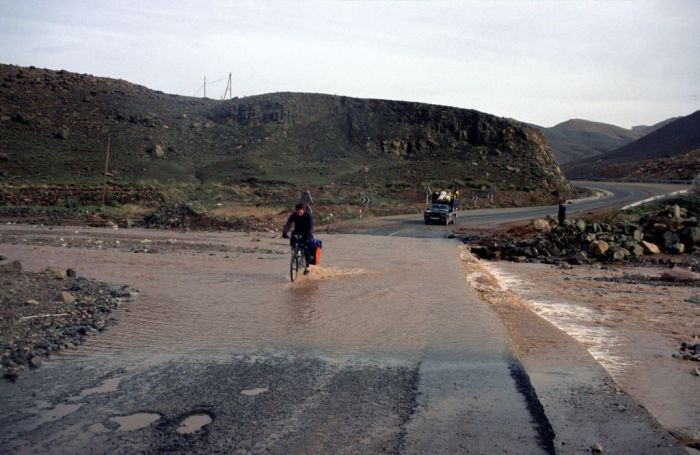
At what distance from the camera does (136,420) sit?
6.48 metres

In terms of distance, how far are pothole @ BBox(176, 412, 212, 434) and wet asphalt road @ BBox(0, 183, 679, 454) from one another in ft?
0.15

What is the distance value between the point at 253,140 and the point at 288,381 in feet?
258

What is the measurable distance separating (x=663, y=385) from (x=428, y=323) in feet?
13.8

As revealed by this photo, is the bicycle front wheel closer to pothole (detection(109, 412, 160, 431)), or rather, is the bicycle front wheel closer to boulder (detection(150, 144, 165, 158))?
pothole (detection(109, 412, 160, 431))

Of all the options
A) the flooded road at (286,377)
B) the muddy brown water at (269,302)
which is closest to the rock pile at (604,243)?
the muddy brown water at (269,302)

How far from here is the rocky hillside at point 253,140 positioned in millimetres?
67438

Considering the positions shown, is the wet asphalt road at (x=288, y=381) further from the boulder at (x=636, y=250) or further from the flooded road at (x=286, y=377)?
the boulder at (x=636, y=250)

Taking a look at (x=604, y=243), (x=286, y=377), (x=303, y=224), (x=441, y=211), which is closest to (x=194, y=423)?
(x=286, y=377)

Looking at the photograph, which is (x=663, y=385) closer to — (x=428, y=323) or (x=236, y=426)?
(x=428, y=323)

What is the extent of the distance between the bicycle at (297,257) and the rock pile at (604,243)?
1067cm

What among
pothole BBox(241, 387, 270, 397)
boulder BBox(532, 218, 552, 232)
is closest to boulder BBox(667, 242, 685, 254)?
boulder BBox(532, 218, 552, 232)

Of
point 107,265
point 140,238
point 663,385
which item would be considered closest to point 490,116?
point 140,238

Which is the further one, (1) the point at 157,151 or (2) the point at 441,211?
(1) the point at 157,151

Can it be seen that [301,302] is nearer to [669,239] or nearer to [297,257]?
[297,257]
